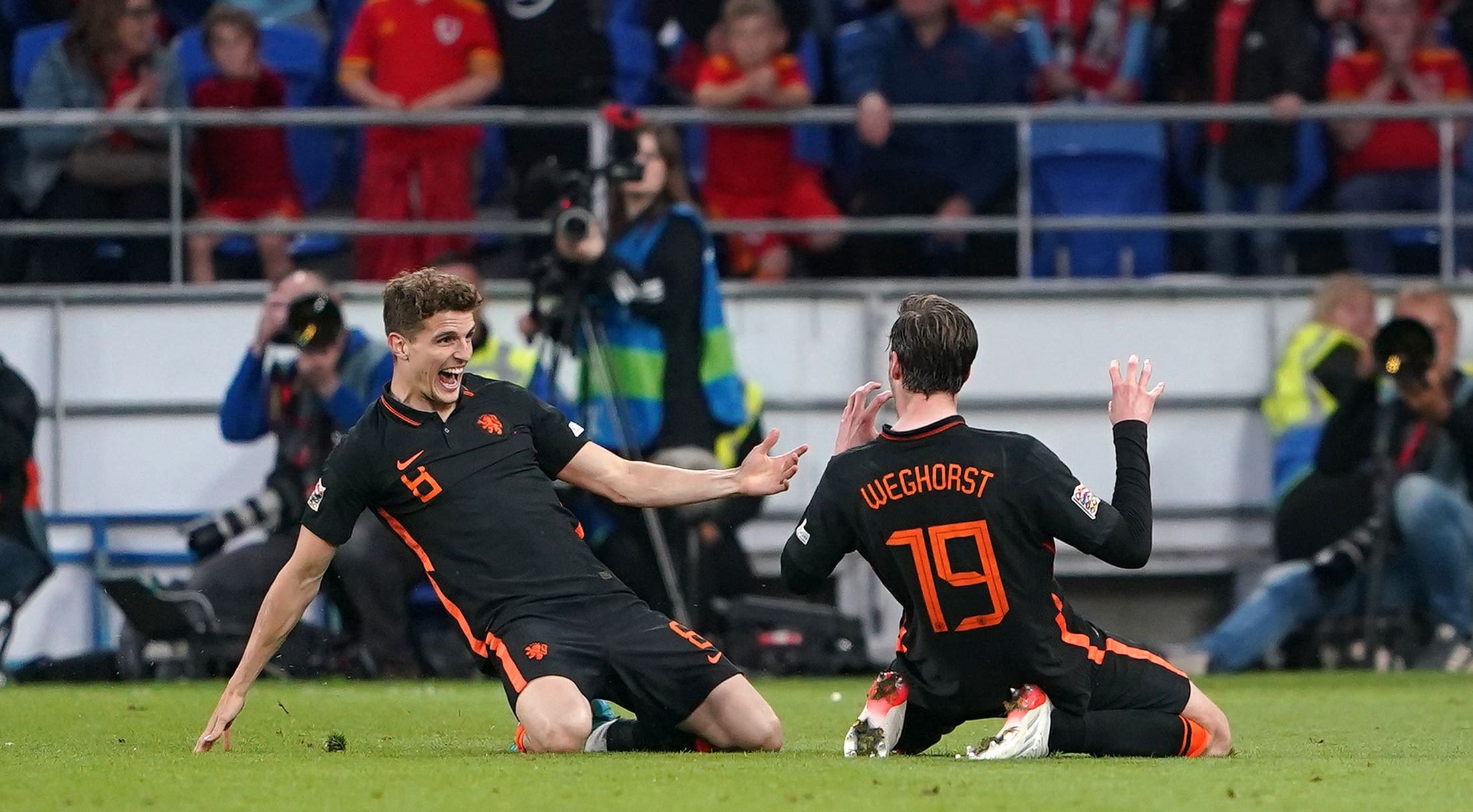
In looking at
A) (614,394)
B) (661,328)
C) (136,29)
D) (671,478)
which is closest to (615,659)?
(671,478)

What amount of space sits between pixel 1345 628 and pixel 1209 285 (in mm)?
1975

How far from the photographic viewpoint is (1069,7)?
500 inches

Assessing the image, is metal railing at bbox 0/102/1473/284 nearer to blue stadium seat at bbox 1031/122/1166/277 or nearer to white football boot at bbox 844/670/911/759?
blue stadium seat at bbox 1031/122/1166/277

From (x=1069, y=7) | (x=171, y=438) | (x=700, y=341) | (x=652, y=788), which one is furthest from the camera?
(x=1069, y=7)

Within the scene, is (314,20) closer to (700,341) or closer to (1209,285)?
(700,341)

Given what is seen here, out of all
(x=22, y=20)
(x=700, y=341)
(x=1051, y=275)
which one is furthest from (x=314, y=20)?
(x=1051, y=275)

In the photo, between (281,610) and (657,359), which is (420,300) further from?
(657,359)

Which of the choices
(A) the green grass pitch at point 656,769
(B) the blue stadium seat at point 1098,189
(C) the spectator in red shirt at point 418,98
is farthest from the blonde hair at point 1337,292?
(C) the spectator in red shirt at point 418,98

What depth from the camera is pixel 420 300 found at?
21.6 feet

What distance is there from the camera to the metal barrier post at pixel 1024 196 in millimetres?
11781

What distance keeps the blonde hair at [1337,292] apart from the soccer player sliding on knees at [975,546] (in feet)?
18.2

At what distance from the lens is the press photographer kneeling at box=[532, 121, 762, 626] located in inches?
420

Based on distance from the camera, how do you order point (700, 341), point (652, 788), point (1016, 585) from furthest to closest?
point (700, 341) < point (1016, 585) < point (652, 788)

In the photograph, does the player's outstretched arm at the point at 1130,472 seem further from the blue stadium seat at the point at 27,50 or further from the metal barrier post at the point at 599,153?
the blue stadium seat at the point at 27,50
